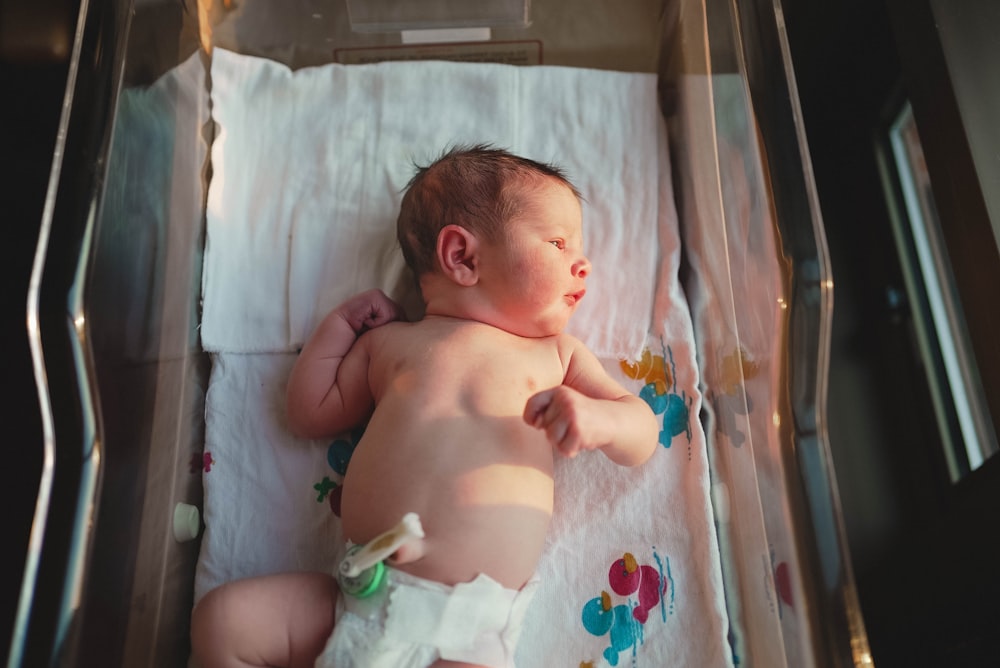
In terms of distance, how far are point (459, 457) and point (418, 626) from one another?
0.64 ft

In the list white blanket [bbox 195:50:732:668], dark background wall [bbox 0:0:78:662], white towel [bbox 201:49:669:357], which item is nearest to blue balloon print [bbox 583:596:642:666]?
→ white blanket [bbox 195:50:732:668]

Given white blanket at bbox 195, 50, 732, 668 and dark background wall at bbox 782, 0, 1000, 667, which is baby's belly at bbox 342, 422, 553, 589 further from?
dark background wall at bbox 782, 0, 1000, 667

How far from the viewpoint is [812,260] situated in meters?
0.93

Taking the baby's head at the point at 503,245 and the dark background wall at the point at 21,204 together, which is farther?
the dark background wall at the point at 21,204

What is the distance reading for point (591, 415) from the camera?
0.95 m

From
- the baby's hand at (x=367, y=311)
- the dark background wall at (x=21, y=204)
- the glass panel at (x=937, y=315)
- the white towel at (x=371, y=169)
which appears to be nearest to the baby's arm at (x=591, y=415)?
the white towel at (x=371, y=169)

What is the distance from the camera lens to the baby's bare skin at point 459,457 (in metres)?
0.94

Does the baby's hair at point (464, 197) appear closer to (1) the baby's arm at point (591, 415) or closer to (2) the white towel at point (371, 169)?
(2) the white towel at point (371, 169)

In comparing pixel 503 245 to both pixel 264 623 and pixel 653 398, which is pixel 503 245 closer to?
pixel 653 398

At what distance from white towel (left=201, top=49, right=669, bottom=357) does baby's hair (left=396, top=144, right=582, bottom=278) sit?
0.10 meters

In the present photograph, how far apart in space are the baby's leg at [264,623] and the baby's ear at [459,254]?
1.40 feet

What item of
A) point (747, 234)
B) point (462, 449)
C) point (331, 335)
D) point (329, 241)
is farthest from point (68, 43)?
point (747, 234)

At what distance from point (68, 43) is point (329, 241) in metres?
0.57

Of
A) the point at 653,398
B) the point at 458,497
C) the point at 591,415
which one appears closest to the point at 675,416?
the point at 653,398
